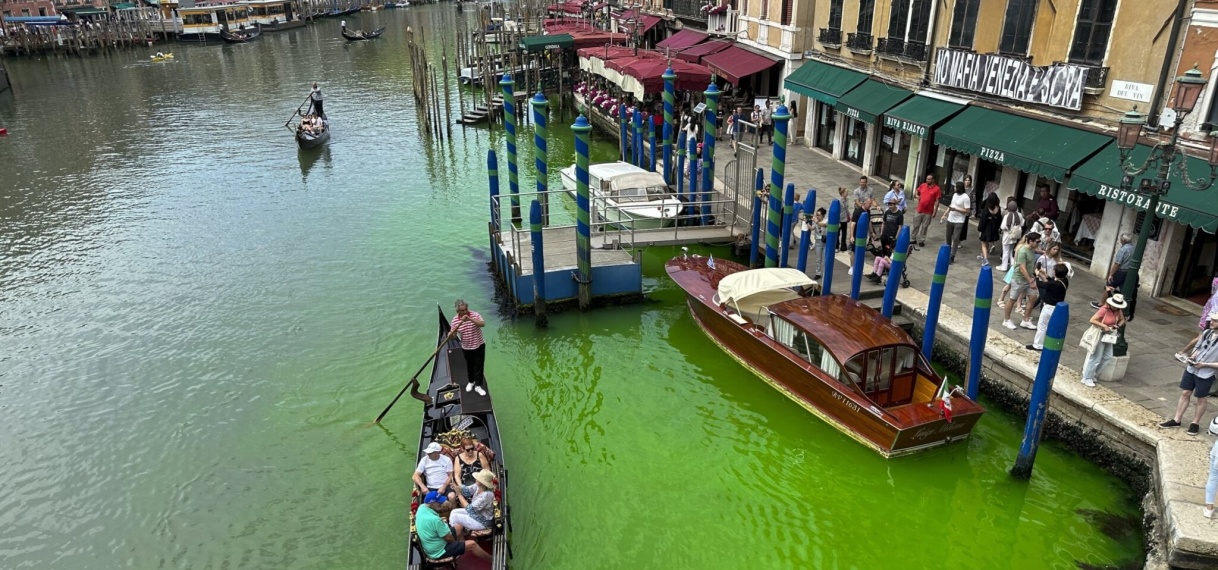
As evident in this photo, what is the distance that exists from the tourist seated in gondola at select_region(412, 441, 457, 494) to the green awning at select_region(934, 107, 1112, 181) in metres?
12.3

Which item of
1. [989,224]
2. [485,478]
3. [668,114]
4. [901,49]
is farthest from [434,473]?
[901,49]

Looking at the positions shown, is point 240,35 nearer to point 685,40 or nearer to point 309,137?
point 309,137

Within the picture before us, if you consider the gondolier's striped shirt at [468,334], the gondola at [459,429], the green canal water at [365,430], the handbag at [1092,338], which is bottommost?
the green canal water at [365,430]

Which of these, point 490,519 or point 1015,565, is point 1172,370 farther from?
point 490,519

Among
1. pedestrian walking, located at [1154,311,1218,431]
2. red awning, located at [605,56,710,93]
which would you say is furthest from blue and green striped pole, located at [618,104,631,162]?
pedestrian walking, located at [1154,311,1218,431]

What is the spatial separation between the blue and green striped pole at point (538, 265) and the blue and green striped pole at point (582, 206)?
0.80 m

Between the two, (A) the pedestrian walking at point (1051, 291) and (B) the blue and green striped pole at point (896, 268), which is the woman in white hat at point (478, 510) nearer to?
(B) the blue and green striped pole at point (896, 268)

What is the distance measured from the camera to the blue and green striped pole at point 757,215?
56.6ft

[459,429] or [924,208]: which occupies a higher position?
[924,208]

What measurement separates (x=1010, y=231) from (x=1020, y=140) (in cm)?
215

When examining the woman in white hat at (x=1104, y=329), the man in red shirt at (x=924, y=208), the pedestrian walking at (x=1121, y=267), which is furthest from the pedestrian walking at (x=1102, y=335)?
the man in red shirt at (x=924, y=208)

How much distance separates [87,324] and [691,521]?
1424 centimetres

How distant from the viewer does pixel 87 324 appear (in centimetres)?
1647

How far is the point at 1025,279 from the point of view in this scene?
12.6 meters
